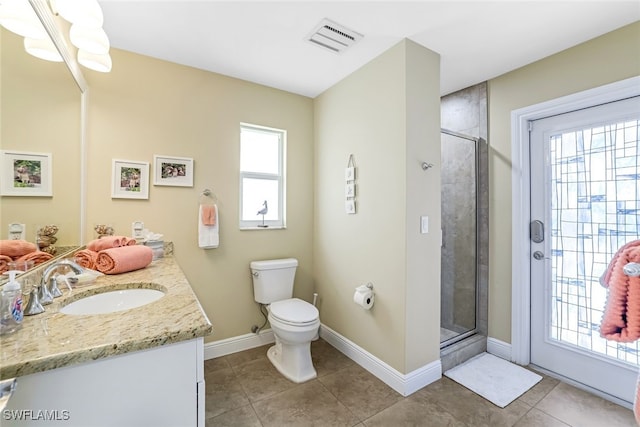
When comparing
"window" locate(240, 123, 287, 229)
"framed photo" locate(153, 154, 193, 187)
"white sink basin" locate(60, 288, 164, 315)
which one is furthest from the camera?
"window" locate(240, 123, 287, 229)

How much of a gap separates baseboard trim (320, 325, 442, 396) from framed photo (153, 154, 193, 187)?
Answer: 6.27 feet

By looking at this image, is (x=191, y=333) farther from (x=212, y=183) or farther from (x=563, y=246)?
(x=563, y=246)

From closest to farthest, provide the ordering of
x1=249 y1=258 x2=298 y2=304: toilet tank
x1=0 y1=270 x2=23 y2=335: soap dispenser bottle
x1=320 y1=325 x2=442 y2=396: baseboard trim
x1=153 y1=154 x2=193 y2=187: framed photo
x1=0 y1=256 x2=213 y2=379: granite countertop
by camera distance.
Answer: x1=0 y1=256 x2=213 y2=379: granite countertop < x1=0 y1=270 x2=23 y2=335: soap dispenser bottle < x1=320 y1=325 x2=442 y2=396: baseboard trim < x1=153 y1=154 x2=193 y2=187: framed photo < x1=249 y1=258 x2=298 y2=304: toilet tank

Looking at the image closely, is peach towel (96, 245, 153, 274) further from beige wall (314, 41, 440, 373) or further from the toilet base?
beige wall (314, 41, 440, 373)

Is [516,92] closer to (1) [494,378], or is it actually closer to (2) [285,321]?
(1) [494,378]

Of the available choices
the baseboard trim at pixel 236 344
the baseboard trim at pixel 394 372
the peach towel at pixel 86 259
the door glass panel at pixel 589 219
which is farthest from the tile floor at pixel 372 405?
the peach towel at pixel 86 259

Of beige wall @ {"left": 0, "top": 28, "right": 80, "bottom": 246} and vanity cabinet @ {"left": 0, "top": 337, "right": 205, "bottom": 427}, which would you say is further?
beige wall @ {"left": 0, "top": 28, "right": 80, "bottom": 246}

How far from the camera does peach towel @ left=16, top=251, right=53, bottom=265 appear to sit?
1073 millimetres

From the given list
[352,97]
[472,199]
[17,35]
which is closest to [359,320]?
[472,199]

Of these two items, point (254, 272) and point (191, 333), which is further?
point (254, 272)

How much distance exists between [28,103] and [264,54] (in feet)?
4.81

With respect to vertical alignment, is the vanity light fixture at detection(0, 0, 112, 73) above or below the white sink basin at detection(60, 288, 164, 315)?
above

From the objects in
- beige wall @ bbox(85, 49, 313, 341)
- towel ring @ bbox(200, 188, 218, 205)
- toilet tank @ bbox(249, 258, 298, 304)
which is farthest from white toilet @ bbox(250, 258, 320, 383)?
towel ring @ bbox(200, 188, 218, 205)

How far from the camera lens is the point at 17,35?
0.98m
